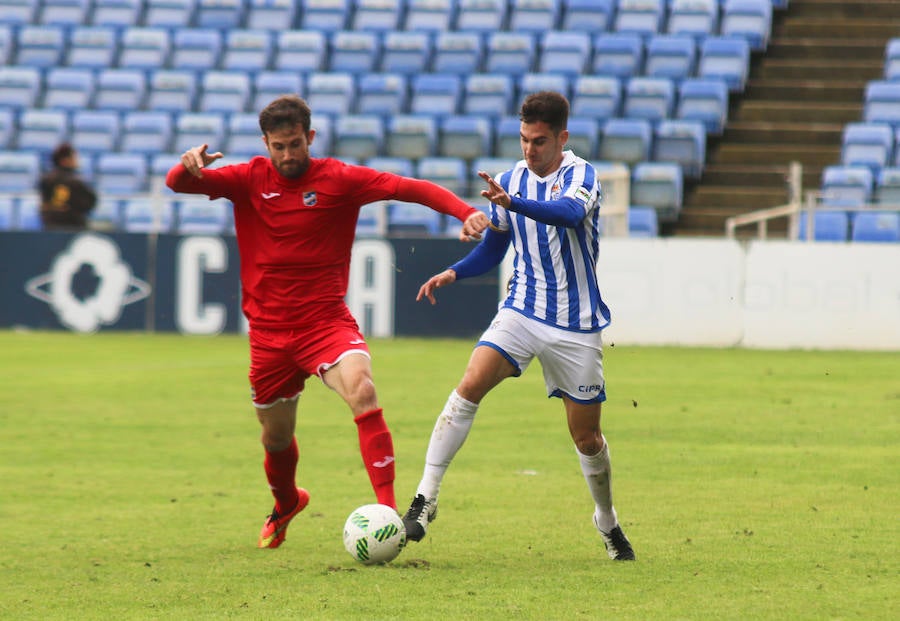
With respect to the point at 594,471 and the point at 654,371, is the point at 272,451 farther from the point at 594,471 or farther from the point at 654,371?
the point at 654,371

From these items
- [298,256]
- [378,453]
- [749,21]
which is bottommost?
[378,453]

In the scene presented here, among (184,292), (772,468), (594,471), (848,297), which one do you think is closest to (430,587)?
(594,471)

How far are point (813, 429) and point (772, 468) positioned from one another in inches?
73.8

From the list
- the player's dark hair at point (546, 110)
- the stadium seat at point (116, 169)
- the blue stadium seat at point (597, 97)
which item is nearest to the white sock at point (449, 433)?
the player's dark hair at point (546, 110)

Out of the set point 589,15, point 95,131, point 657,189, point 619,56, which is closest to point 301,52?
point 95,131

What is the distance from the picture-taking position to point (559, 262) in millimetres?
6008

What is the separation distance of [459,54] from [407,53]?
867mm

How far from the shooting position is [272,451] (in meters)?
6.43

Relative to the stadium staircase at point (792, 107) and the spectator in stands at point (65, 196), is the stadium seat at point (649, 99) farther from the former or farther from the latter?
the spectator in stands at point (65, 196)

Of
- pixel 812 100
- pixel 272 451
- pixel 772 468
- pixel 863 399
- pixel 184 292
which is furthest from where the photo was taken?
pixel 812 100

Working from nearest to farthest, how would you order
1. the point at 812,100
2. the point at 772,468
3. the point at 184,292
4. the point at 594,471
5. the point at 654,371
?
the point at 594,471
the point at 772,468
the point at 654,371
the point at 184,292
the point at 812,100

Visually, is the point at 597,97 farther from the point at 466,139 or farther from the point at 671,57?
the point at 466,139

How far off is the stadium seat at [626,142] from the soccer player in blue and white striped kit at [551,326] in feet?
48.5

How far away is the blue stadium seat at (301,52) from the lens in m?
23.7
